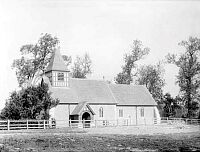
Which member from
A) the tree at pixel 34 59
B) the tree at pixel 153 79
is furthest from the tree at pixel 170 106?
→ the tree at pixel 34 59

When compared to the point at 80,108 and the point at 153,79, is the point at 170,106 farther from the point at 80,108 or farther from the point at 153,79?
the point at 80,108

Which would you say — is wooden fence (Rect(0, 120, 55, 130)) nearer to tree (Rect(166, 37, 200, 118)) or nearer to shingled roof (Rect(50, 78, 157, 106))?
shingled roof (Rect(50, 78, 157, 106))

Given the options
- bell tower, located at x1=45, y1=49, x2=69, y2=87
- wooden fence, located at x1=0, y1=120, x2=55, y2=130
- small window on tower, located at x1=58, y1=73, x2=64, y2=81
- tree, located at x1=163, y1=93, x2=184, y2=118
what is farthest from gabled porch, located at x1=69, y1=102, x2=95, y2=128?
tree, located at x1=163, y1=93, x2=184, y2=118

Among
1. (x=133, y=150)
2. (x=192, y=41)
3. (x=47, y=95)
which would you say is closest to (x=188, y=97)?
(x=192, y=41)

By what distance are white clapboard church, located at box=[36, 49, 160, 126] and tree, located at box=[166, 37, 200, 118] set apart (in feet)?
28.0

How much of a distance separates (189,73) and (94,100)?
20.7 metres

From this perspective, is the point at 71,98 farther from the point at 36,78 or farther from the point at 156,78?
the point at 156,78

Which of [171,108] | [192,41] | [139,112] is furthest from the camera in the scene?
[171,108]

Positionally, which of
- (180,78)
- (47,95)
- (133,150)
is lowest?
(133,150)

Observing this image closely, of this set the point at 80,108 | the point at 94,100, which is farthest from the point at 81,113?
the point at 94,100

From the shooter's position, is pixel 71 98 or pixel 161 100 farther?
pixel 161 100

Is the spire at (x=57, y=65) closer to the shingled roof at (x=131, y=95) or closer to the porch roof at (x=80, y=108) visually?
the porch roof at (x=80, y=108)

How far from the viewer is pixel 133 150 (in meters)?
19.6

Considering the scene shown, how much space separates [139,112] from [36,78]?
19682 millimetres
